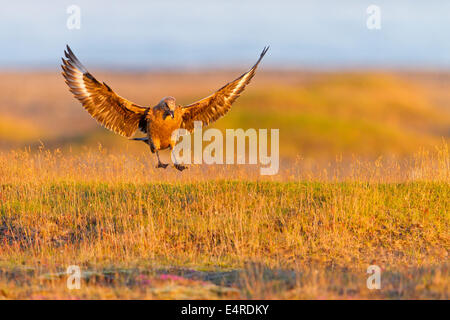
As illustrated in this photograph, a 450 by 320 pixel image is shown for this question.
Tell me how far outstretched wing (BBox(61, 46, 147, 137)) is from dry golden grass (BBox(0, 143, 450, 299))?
684mm

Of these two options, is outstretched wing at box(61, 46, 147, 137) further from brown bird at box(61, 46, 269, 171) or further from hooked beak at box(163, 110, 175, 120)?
hooked beak at box(163, 110, 175, 120)

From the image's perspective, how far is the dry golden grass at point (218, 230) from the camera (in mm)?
8453

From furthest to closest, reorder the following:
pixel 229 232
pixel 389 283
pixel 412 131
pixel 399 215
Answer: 1. pixel 412 131
2. pixel 399 215
3. pixel 229 232
4. pixel 389 283

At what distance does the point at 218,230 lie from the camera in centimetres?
1122

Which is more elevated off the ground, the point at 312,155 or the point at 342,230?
the point at 312,155

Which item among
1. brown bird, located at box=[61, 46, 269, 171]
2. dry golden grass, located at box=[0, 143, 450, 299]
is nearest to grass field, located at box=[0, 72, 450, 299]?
dry golden grass, located at box=[0, 143, 450, 299]

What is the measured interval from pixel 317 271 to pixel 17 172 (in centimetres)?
730

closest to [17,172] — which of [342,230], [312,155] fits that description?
[342,230]

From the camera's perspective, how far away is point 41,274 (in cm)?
895

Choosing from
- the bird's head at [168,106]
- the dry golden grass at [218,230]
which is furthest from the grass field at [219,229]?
the bird's head at [168,106]

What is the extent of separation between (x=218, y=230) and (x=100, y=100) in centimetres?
335

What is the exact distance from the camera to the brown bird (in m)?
12.2

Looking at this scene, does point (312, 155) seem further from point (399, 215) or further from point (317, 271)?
point (317, 271)

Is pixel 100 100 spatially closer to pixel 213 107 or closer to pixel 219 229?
pixel 213 107
